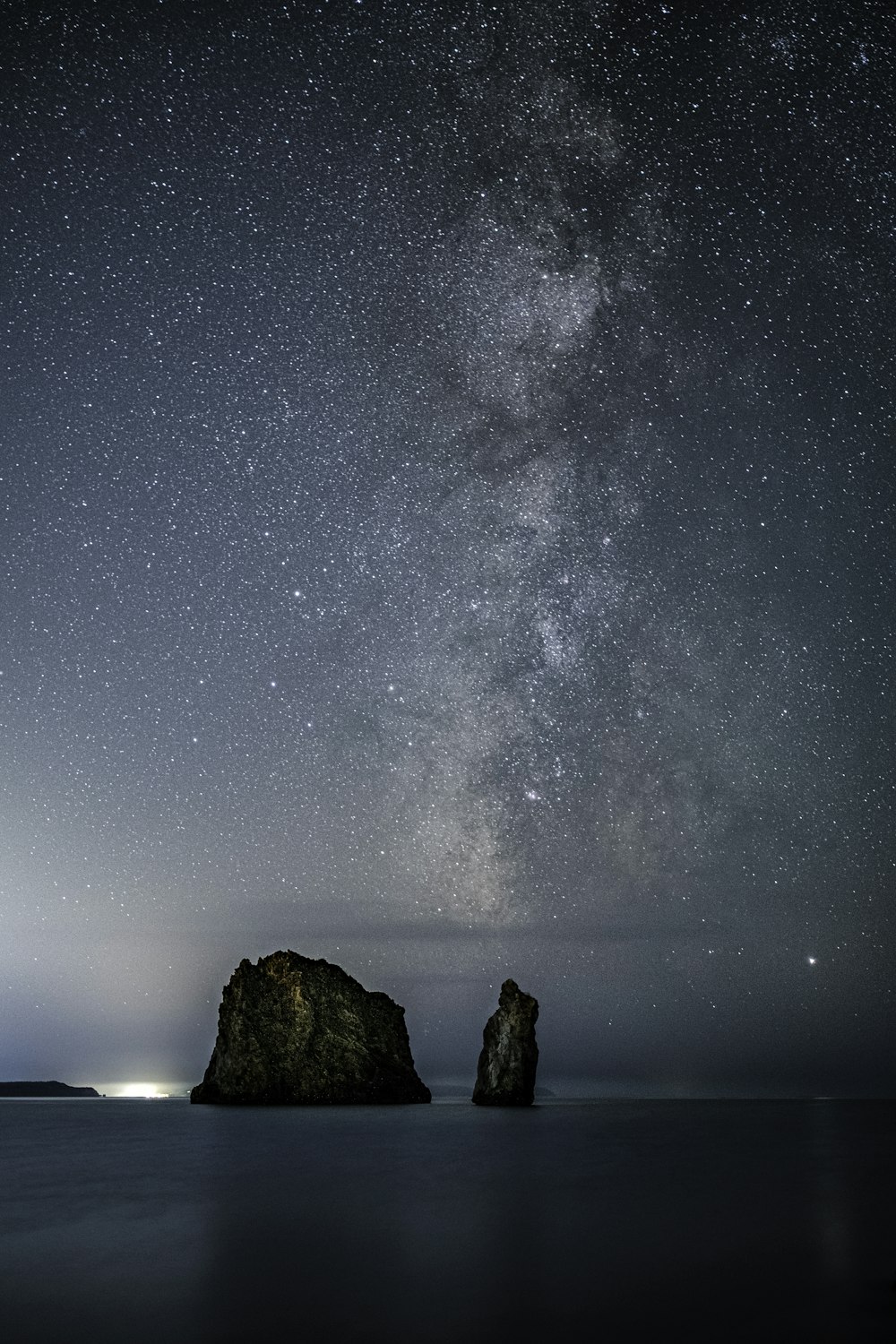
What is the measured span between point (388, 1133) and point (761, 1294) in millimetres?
47960

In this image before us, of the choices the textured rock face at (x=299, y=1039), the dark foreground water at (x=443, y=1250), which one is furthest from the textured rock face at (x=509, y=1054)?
the dark foreground water at (x=443, y=1250)

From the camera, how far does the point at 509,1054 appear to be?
101 m

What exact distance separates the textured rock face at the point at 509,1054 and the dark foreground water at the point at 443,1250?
62.1 meters

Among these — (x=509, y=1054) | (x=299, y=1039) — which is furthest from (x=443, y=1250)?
(x=299, y=1039)

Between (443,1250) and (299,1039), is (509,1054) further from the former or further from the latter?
(443,1250)

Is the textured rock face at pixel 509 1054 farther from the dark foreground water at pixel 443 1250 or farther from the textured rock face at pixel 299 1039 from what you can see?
the dark foreground water at pixel 443 1250

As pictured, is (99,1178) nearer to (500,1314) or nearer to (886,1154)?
(500,1314)

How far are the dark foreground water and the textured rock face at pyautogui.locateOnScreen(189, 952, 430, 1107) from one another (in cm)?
7138

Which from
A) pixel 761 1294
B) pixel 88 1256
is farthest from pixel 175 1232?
pixel 761 1294

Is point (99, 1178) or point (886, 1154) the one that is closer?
point (99, 1178)

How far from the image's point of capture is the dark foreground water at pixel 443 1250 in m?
9.81

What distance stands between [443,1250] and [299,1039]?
97.0 meters

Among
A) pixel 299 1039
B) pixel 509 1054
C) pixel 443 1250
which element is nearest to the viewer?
pixel 443 1250

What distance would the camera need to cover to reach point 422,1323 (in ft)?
31.9
